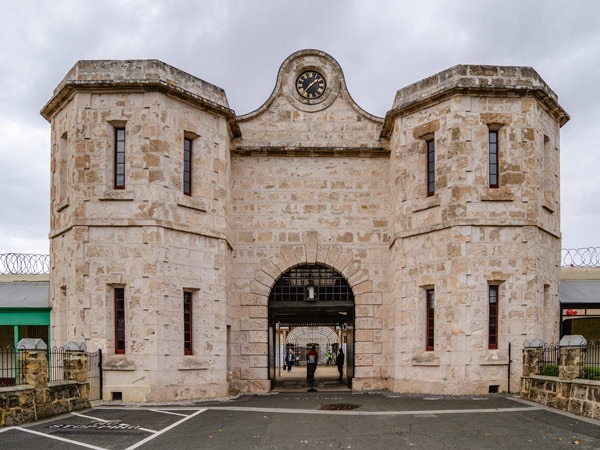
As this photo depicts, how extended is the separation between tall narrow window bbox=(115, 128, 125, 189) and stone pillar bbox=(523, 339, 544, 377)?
1078 centimetres

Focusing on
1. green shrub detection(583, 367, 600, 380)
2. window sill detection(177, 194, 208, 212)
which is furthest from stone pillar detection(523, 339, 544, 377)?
window sill detection(177, 194, 208, 212)

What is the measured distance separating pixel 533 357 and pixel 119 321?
10059mm

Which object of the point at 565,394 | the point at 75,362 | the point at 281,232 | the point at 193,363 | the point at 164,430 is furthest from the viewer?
the point at 281,232

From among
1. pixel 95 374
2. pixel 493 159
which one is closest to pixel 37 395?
pixel 95 374

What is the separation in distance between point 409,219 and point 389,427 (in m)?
7.59

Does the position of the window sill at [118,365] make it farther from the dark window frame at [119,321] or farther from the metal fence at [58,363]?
the metal fence at [58,363]

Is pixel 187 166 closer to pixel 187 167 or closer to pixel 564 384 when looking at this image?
pixel 187 167

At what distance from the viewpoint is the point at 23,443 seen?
34.8 feet

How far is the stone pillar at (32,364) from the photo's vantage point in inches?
511

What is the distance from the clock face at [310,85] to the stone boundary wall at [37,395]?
1079cm

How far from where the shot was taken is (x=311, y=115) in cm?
2041

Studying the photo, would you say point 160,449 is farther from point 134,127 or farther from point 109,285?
point 134,127

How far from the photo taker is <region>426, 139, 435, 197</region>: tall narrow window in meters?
18.3

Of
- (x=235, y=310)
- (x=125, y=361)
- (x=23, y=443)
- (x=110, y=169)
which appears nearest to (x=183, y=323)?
(x=125, y=361)
